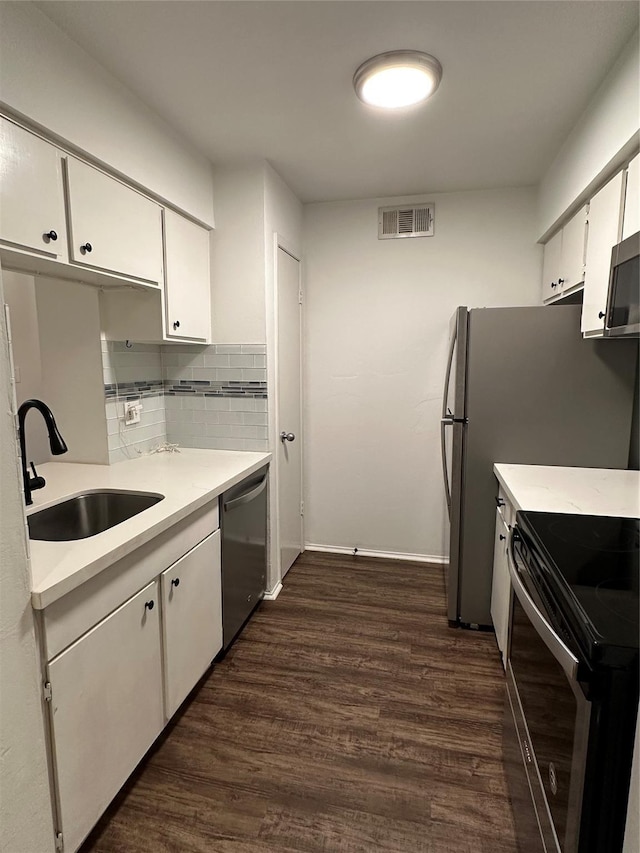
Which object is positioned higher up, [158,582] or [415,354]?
[415,354]

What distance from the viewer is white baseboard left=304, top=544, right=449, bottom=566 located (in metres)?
3.42

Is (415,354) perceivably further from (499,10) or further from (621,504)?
(499,10)

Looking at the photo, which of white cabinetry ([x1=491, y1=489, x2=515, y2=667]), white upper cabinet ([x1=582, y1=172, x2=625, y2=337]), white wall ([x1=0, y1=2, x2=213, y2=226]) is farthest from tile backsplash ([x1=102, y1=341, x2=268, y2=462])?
white upper cabinet ([x1=582, y1=172, x2=625, y2=337])

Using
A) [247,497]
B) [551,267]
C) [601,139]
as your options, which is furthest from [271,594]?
[601,139]

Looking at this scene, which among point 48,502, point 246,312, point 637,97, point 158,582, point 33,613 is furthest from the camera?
point 246,312

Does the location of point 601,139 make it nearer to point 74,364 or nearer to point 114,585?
point 114,585

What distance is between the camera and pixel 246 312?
106 inches

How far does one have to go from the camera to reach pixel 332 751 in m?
1.78

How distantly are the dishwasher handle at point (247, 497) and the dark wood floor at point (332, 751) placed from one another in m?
0.74

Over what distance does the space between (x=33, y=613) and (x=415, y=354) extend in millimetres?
2742

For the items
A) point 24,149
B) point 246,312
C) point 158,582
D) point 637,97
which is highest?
point 637,97

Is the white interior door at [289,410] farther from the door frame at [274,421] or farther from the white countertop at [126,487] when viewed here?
the white countertop at [126,487]

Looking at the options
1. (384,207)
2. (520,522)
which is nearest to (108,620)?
(520,522)

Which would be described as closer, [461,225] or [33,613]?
[33,613]
